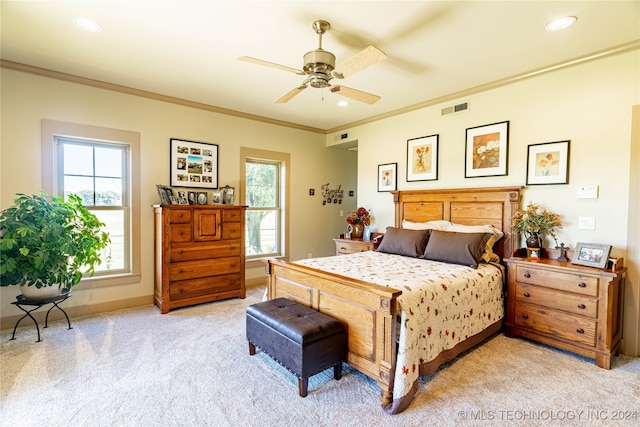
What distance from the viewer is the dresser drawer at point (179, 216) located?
3.67m

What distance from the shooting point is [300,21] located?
2.37 meters

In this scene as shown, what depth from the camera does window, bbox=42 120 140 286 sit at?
3.39 meters

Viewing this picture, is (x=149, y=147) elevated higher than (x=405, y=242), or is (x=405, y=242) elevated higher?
(x=149, y=147)

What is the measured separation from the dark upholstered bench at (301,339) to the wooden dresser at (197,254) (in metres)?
1.69

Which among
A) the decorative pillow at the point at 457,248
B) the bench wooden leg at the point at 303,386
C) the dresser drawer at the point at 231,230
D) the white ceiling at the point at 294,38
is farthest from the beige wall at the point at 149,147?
the bench wooden leg at the point at 303,386

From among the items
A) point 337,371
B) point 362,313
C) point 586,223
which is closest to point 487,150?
point 586,223

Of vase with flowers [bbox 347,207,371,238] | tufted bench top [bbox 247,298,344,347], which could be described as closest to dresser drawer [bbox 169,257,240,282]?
tufted bench top [bbox 247,298,344,347]

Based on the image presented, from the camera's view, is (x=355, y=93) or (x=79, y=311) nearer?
(x=355, y=93)

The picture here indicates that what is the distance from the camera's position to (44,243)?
2844 millimetres

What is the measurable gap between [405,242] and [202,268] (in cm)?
256

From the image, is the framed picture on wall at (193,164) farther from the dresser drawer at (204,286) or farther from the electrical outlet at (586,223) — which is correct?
the electrical outlet at (586,223)

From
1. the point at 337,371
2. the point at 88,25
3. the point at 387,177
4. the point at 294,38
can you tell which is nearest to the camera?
the point at 337,371

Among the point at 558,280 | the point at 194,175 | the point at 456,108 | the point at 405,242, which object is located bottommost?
the point at 558,280

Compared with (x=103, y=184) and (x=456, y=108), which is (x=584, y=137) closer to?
(x=456, y=108)
